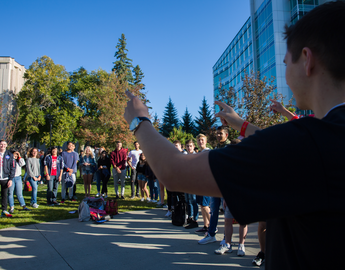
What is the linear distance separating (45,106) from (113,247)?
34.0 meters

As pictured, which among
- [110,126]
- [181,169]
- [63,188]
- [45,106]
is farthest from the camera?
[45,106]

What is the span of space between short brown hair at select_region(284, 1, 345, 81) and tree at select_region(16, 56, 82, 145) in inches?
1373

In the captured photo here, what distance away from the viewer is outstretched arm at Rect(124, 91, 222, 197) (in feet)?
2.43

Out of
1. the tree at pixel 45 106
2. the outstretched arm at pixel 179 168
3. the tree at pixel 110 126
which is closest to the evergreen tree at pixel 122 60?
the tree at pixel 45 106

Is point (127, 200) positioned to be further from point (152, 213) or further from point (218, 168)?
point (218, 168)

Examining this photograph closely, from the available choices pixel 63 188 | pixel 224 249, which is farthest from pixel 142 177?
pixel 224 249

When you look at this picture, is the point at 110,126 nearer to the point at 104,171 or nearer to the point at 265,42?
the point at 104,171

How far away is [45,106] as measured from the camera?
1319 inches

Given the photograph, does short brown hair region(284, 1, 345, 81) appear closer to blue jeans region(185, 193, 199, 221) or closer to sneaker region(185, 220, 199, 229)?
blue jeans region(185, 193, 199, 221)

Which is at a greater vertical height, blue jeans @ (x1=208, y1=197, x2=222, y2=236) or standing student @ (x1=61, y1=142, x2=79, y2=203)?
standing student @ (x1=61, y1=142, x2=79, y2=203)

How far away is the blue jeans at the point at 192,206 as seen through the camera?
623 cm

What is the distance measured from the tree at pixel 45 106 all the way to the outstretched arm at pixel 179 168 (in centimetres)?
3463

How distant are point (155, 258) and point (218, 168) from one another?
4082 millimetres

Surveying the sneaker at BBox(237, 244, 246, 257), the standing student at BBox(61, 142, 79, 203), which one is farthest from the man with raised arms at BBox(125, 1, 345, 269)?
the standing student at BBox(61, 142, 79, 203)
